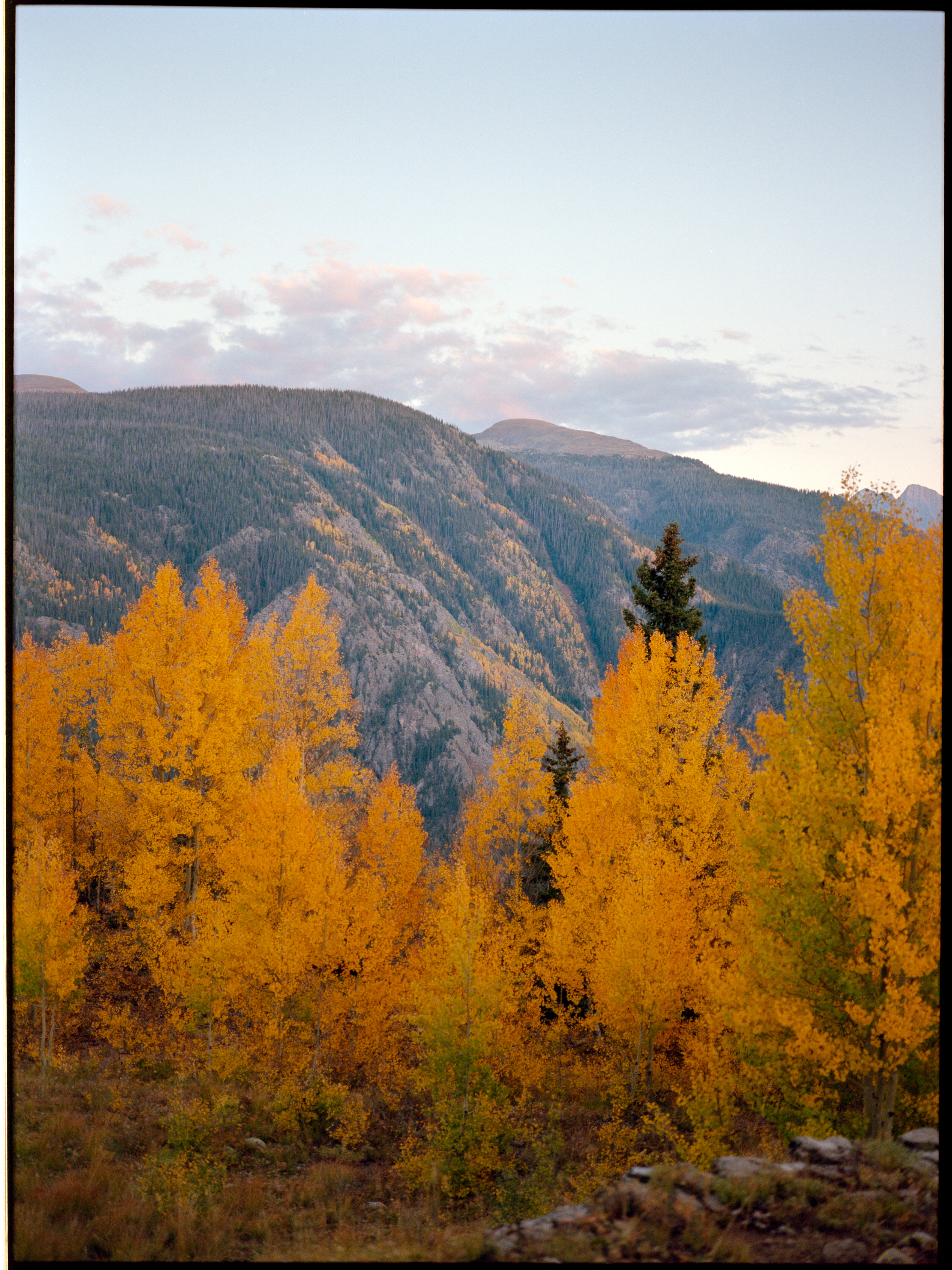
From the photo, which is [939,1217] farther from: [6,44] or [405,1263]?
[6,44]

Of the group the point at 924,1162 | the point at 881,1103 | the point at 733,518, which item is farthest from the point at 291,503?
the point at 924,1162

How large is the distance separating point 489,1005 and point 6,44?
1195 centimetres

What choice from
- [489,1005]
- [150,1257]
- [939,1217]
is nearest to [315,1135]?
[489,1005]

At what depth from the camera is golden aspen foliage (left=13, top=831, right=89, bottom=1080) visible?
974 cm

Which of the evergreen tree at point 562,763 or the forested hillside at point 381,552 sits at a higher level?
the forested hillside at point 381,552

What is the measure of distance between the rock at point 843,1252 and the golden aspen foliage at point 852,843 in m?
1.53

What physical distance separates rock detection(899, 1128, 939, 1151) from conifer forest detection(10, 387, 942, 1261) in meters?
0.24

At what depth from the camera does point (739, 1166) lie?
17.4 feet

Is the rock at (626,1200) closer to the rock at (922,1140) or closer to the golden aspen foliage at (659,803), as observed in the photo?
the rock at (922,1140)

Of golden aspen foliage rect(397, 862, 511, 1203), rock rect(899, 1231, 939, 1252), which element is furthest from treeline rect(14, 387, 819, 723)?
rock rect(899, 1231, 939, 1252)

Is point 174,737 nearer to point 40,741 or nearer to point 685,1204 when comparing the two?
point 40,741

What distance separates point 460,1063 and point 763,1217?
5461 millimetres

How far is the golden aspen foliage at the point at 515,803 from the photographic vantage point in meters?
16.4

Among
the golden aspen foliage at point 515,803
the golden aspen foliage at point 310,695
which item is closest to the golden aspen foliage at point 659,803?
the golden aspen foliage at point 515,803
